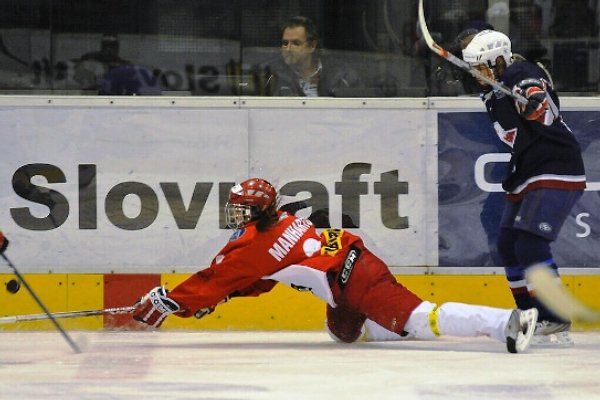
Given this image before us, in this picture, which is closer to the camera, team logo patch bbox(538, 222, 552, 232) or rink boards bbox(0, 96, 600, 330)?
team logo patch bbox(538, 222, 552, 232)

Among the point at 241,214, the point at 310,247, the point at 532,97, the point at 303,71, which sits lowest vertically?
the point at 310,247

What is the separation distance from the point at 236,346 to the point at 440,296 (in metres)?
1.08

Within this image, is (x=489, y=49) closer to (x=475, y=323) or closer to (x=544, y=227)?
(x=544, y=227)

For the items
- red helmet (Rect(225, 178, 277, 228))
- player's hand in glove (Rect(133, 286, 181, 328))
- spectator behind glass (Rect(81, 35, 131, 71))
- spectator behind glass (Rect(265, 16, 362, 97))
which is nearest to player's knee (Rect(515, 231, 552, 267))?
red helmet (Rect(225, 178, 277, 228))

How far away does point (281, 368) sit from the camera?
502cm

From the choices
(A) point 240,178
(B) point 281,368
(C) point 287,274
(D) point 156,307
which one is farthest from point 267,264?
(A) point 240,178

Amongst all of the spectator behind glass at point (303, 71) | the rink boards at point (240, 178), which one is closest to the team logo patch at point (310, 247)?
the rink boards at point (240, 178)

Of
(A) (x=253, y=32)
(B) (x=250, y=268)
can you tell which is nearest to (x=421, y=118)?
(A) (x=253, y=32)

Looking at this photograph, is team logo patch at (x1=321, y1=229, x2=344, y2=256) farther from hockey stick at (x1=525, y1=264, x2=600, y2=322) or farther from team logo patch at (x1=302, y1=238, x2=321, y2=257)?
hockey stick at (x1=525, y1=264, x2=600, y2=322)

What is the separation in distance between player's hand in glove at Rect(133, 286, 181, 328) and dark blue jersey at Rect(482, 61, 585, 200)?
1.48 meters

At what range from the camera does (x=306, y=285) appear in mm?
5789

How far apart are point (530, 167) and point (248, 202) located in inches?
45.0

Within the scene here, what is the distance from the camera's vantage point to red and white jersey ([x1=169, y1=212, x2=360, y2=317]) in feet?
18.5

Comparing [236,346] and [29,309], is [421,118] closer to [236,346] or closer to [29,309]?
[236,346]
